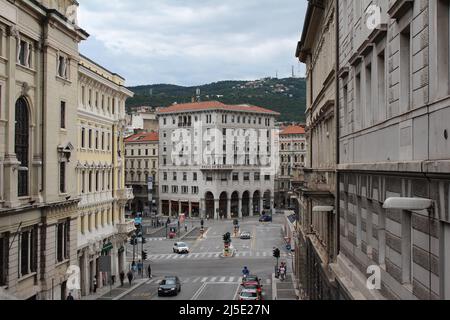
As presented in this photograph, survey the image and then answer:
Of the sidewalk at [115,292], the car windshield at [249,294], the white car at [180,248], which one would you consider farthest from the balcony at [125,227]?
the car windshield at [249,294]

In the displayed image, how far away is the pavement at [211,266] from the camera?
1727 inches

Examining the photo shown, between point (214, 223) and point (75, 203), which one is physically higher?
point (75, 203)

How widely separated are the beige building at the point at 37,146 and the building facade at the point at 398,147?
1547cm

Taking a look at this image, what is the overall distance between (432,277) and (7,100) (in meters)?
21.9

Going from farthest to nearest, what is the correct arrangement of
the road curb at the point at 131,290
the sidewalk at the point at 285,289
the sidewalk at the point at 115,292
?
1. the road curb at the point at 131,290
2. the sidewalk at the point at 115,292
3. the sidewalk at the point at 285,289

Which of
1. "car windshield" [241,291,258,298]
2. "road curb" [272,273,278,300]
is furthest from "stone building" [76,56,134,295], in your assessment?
"road curb" [272,273,278,300]

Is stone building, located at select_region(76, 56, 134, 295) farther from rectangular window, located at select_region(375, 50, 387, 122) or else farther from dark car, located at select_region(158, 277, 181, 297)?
rectangular window, located at select_region(375, 50, 387, 122)

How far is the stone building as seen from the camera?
42.3m

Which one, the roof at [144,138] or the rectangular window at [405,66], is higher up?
the roof at [144,138]

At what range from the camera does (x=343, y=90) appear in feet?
64.3

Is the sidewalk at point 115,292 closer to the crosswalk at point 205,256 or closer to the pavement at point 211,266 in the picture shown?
the pavement at point 211,266

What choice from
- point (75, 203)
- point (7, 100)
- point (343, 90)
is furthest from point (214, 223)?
point (343, 90)

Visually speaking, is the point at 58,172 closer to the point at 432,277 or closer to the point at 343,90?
the point at 343,90

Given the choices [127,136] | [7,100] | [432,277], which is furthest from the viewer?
[127,136]
